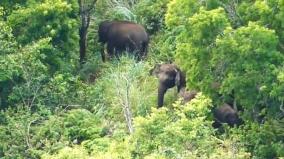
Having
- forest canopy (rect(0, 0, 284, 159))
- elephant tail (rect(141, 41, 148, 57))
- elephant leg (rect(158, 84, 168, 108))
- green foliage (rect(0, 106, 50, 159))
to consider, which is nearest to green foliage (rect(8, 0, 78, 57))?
forest canopy (rect(0, 0, 284, 159))

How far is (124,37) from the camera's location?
2227 centimetres

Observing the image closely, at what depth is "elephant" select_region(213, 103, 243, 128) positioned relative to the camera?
18594mm

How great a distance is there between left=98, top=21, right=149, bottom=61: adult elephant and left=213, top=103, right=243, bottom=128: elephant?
A: 12.0 feet

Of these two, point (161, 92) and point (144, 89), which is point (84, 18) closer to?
Result: point (144, 89)

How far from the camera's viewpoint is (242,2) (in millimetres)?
17688

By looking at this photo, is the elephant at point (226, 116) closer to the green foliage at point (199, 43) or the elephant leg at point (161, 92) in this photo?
the green foliage at point (199, 43)

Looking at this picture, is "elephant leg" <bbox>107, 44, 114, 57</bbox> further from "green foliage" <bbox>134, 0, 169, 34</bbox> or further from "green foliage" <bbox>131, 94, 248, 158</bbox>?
"green foliage" <bbox>131, 94, 248, 158</bbox>

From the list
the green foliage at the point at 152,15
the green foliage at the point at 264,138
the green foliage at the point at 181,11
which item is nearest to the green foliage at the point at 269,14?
the green foliage at the point at 181,11

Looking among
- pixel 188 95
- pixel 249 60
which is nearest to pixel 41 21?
pixel 188 95

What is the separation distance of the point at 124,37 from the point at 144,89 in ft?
6.93

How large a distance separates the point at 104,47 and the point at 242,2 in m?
5.77

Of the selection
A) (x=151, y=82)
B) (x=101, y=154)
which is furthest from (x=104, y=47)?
(x=101, y=154)

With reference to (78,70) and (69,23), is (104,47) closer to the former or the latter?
(78,70)

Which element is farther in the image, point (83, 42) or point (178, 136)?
point (83, 42)
